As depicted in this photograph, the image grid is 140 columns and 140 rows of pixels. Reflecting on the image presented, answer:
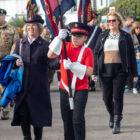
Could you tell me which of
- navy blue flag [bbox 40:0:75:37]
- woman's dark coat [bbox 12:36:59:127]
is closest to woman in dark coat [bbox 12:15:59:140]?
woman's dark coat [bbox 12:36:59:127]

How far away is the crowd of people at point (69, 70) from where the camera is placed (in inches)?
235

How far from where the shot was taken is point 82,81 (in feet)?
19.9

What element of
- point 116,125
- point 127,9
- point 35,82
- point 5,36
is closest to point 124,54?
point 116,125

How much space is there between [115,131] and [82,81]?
1.83m

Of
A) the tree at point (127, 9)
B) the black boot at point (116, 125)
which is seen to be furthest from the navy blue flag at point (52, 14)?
the tree at point (127, 9)

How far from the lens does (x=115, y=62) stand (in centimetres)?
781

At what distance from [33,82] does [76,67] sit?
837 millimetres

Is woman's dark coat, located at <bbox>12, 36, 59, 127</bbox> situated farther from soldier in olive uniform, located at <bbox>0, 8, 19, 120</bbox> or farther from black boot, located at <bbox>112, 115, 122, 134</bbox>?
soldier in olive uniform, located at <bbox>0, 8, 19, 120</bbox>

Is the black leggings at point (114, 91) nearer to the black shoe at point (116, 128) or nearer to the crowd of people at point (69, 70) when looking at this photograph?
the crowd of people at point (69, 70)

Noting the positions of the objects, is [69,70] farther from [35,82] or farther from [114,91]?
[114,91]

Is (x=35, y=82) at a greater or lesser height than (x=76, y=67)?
lesser

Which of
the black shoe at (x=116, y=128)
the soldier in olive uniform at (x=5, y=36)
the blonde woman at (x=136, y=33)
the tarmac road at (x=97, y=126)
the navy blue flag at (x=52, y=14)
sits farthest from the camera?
the blonde woman at (x=136, y=33)

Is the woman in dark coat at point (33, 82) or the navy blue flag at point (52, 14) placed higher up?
the navy blue flag at point (52, 14)

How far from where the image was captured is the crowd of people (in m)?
5.97
